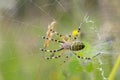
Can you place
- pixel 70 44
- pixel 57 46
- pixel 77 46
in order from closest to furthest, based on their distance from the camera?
1. pixel 77 46
2. pixel 70 44
3. pixel 57 46

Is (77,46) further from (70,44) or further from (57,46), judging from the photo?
(57,46)

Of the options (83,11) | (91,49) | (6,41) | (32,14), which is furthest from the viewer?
(32,14)

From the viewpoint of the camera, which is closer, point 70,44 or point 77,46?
point 77,46

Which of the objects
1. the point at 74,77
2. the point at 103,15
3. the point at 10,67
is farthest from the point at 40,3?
the point at 74,77

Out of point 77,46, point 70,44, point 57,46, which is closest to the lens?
point 77,46

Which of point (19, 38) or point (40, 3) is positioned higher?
point (40, 3)

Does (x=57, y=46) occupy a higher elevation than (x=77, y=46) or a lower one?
higher

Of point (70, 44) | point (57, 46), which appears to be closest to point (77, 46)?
point (70, 44)

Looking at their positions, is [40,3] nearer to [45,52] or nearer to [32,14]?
[32,14]
